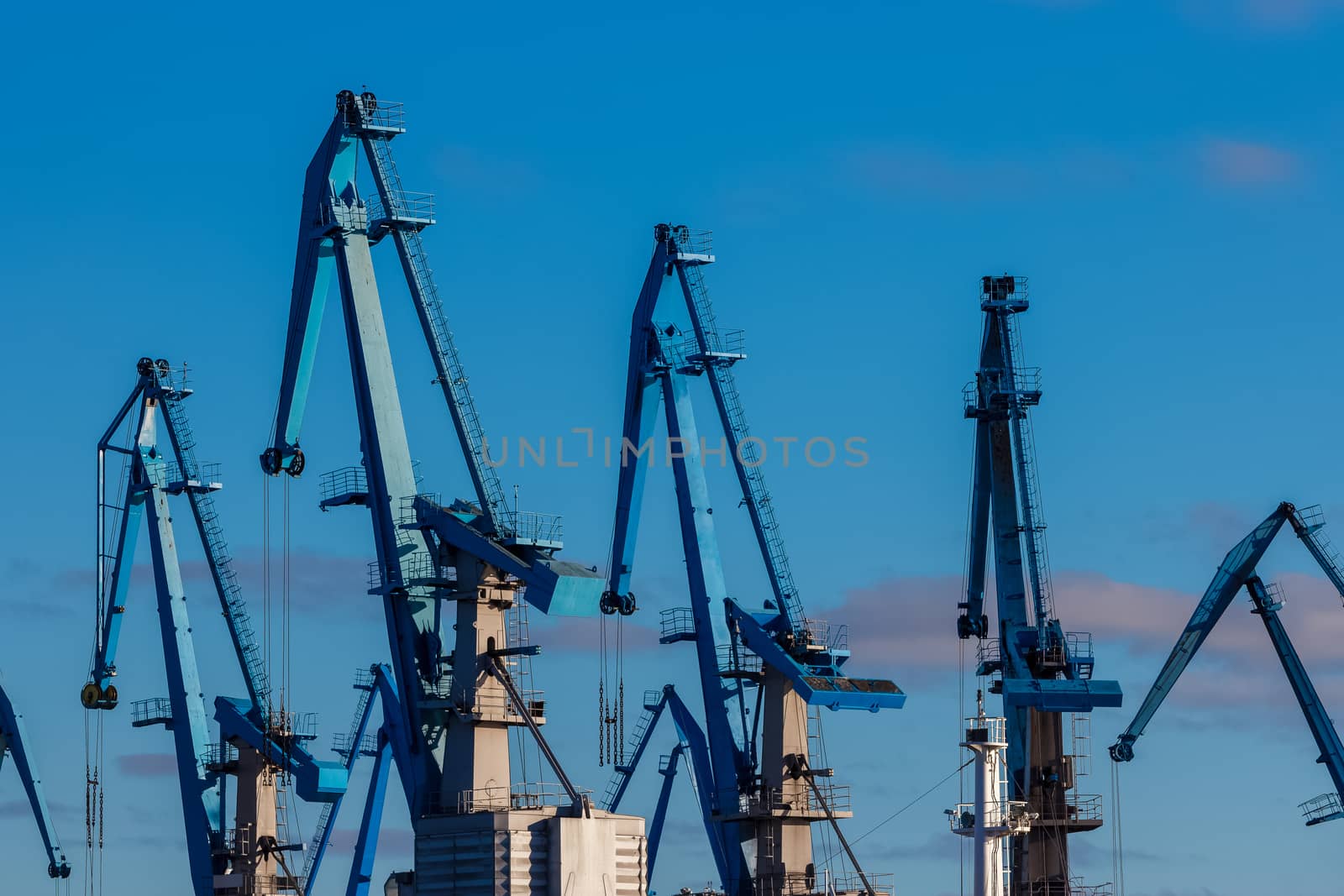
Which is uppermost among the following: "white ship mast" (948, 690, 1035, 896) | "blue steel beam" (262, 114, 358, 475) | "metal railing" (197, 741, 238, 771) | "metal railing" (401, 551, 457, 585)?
"blue steel beam" (262, 114, 358, 475)

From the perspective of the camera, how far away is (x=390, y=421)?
7188cm

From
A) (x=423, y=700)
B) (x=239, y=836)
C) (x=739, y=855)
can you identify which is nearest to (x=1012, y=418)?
(x=739, y=855)

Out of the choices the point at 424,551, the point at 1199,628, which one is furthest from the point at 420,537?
the point at 1199,628

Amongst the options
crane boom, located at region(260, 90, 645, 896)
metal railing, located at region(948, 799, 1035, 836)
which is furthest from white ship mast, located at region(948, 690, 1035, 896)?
crane boom, located at region(260, 90, 645, 896)

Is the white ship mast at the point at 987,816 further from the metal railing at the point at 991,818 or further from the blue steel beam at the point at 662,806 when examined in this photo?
the blue steel beam at the point at 662,806

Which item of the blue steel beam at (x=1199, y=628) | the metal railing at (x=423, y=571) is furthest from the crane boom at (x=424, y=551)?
the blue steel beam at (x=1199, y=628)

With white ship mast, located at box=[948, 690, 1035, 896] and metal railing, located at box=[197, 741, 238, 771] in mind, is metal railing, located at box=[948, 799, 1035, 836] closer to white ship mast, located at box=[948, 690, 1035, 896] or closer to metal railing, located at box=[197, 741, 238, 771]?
white ship mast, located at box=[948, 690, 1035, 896]

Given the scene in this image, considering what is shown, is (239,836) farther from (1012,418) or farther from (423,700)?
(1012,418)

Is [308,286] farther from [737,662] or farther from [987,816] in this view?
[987,816]

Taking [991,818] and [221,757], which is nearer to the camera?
[991,818]

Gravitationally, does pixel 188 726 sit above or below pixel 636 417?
below

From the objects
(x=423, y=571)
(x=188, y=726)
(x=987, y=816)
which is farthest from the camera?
(x=188, y=726)

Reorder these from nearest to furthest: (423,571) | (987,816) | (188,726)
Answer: (987,816) → (423,571) → (188,726)

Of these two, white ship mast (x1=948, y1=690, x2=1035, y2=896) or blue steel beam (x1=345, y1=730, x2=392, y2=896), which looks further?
blue steel beam (x1=345, y1=730, x2=392, y2=896)
